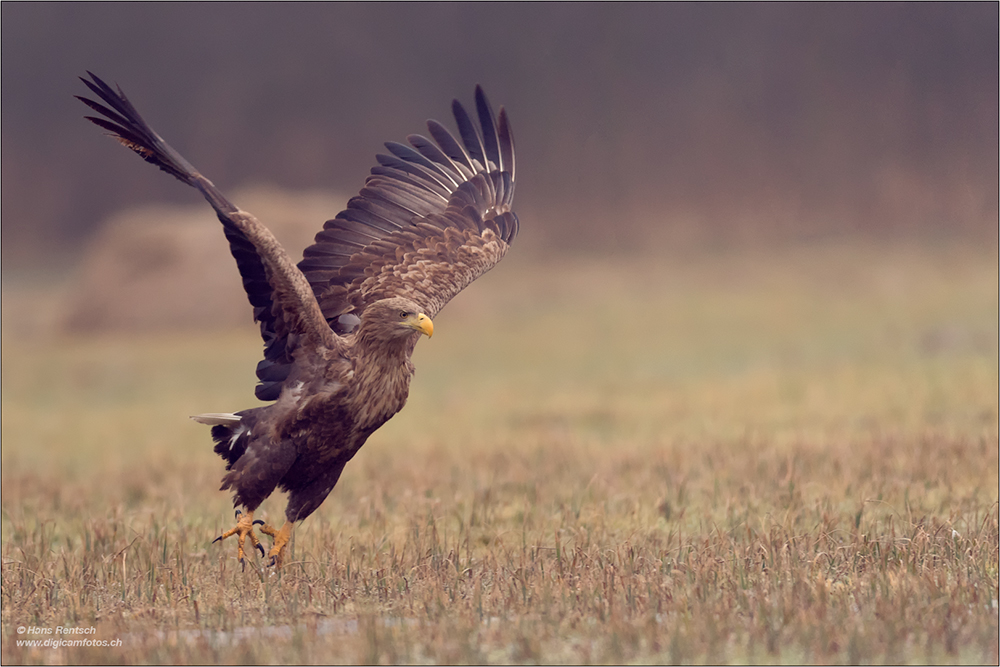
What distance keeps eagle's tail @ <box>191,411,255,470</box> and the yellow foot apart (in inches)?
15.2

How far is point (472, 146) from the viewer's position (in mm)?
7812

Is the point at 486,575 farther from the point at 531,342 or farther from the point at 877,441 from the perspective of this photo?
the point at 531,342

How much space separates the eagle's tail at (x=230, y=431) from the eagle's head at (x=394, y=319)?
83 centimetres

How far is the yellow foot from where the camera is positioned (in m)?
5.89

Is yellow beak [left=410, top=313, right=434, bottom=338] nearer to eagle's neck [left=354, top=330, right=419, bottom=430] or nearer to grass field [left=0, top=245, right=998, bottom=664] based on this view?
eagle's neck [left=354, top=330, right=419, bottom=430]

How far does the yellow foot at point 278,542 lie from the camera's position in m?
5.89

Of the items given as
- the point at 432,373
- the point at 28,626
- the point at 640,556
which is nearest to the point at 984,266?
the point at 432,373

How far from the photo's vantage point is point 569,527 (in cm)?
675

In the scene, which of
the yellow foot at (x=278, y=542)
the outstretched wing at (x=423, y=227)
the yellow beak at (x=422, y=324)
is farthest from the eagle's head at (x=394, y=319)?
the yellow foot at (x=278, y=542)

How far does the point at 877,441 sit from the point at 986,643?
15.6 feet

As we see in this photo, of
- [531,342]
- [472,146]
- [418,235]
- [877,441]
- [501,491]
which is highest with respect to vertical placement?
[531,342]

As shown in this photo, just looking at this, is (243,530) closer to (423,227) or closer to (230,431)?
(230,431)

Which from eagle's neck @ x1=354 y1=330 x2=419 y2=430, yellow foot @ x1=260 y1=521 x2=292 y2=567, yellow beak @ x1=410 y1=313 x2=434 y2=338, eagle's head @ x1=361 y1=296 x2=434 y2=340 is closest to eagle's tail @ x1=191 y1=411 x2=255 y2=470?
yellow foot @ x1=260 y1=521 x2=292 y2=567

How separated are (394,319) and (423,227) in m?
1.65
